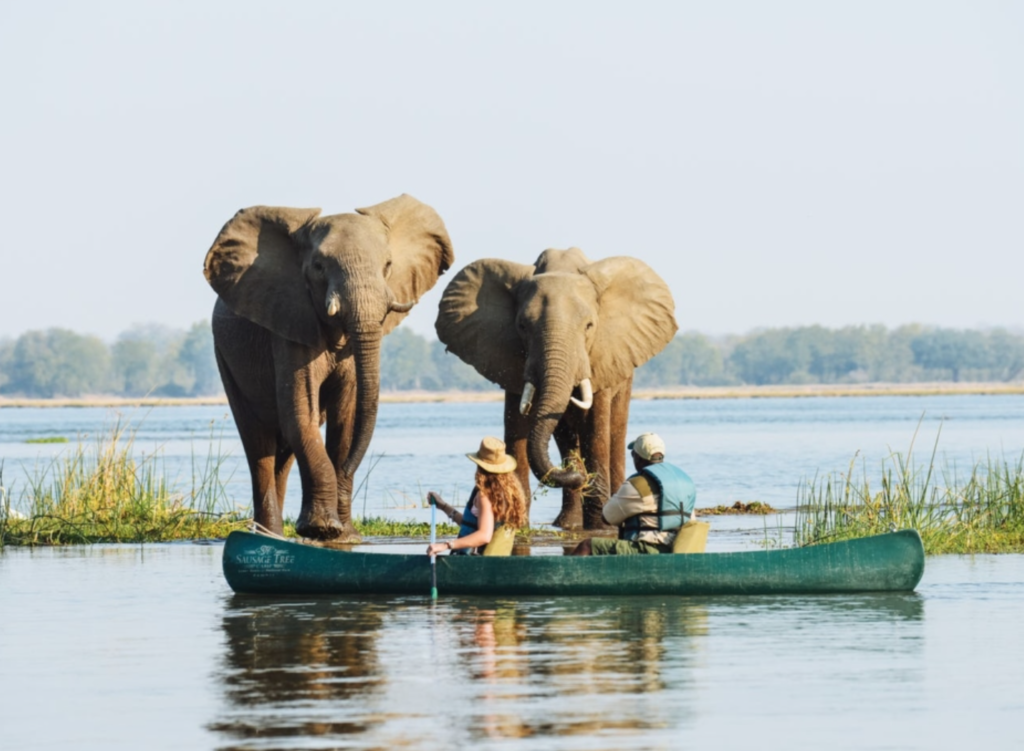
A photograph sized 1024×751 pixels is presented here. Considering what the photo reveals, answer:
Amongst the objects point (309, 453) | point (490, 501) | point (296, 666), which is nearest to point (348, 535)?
point (309, 453)

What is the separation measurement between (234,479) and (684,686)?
28315 millimetres

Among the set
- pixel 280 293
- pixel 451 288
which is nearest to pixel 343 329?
pixel 280 293

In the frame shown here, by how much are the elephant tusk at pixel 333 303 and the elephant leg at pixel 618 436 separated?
3.90m

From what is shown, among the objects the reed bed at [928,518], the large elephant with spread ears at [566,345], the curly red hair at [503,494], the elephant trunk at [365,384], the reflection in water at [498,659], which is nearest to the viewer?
the reflection in water at [498,659]

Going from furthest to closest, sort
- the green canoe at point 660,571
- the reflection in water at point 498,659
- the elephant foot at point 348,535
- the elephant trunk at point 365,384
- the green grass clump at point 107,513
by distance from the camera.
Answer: the green grass clump at point 107,513 < the elephant foot at point 348,535 < the elephant trunk at point 365,384 < the green canoe at point 660,571 < the reflection in water at point 498,659

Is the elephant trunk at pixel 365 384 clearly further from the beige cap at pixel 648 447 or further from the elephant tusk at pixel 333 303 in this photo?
the beige cap at pixel 648 447

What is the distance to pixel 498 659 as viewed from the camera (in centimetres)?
1345

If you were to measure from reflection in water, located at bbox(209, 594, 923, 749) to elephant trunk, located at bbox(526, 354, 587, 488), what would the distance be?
437 centimetres

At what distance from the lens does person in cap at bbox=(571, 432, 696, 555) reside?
16.4 meters

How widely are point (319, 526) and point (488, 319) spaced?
10.9ft

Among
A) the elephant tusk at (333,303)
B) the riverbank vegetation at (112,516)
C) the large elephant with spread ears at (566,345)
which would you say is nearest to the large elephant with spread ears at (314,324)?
the elephant tusk at (333,303)

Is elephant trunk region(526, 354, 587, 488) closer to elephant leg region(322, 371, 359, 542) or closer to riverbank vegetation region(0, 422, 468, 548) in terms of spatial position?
elephant leg region(322, 371, 359, 542)

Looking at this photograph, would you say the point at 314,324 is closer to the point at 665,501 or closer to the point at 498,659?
the point at 665,501

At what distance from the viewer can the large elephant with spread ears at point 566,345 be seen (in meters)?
21.9
